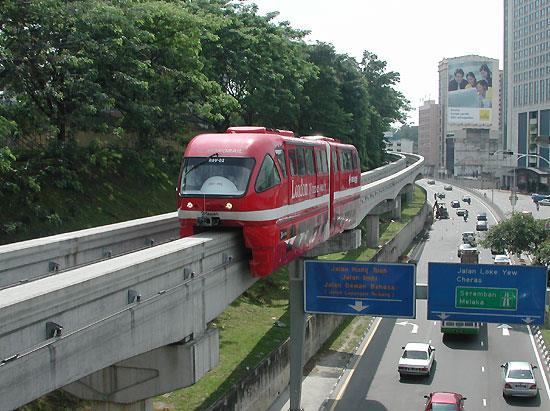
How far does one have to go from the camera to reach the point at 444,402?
21938mm

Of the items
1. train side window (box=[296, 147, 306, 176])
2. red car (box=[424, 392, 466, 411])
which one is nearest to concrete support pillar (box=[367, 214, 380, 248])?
red car (box=[424, 392, 466, 411])

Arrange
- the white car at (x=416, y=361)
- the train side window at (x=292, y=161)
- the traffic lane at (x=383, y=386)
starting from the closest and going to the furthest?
the train side window at (x=292, y=161), the traffic lane at (x=383, y=386), the white car at (x=416, y=361)

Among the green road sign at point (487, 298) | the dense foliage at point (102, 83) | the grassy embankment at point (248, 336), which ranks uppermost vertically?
→ the dense foliage at point (102, 83)

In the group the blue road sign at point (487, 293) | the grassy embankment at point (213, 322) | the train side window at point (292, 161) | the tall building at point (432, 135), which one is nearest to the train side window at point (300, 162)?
the train side window at point (292, 161)

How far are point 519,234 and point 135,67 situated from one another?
3162cm

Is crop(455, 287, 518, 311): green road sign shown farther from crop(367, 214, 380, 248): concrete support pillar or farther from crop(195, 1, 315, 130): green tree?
crop(367, 214, 380, 248): concrete support pillar

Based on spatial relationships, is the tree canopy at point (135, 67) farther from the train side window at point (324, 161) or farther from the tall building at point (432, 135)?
the tall building at point (432, 135)

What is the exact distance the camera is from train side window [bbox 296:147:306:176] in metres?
18.6

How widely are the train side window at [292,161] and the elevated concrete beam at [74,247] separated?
139 inches

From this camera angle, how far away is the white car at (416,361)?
27078 millimetres

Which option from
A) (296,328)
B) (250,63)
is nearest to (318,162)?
(296,328)

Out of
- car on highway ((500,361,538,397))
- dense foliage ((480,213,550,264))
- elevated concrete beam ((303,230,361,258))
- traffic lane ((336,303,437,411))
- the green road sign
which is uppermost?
elevated concrete beam ((303,230,361,258))

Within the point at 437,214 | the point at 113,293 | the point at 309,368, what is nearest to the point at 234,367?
Answer: the point at 309,368

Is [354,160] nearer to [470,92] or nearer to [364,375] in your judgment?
[364,375]
